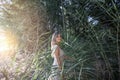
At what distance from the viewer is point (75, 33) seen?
364 centimetres

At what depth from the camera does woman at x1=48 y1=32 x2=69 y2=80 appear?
2.42 m

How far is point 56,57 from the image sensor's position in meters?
2.99

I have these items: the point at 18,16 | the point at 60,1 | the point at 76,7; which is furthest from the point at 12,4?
the point at 76,7

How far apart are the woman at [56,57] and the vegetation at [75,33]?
0.07 m

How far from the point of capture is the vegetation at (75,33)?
8.05 feet

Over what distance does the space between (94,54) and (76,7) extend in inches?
51.0

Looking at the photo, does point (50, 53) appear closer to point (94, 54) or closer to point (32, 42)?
point (94, 54)

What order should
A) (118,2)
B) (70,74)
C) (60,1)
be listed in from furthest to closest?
(60,1), (118,2), (70,74)

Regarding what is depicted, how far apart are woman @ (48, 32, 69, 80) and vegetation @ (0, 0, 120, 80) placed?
67 millimetres

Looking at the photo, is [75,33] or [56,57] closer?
[56,57]

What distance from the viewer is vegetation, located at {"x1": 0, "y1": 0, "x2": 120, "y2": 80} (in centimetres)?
245

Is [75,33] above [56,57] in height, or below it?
above

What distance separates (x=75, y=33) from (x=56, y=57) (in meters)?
0.78

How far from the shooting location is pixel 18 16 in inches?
241
